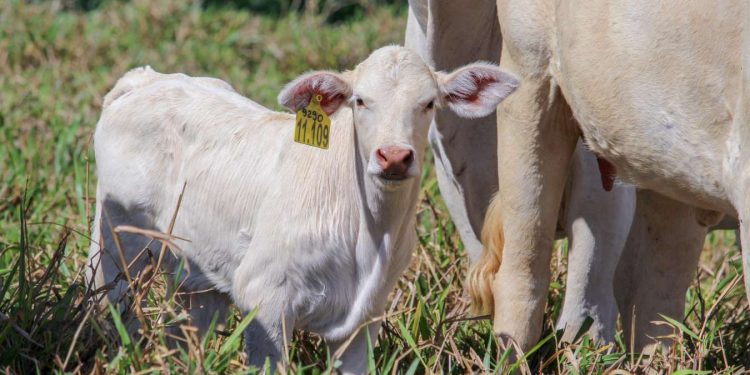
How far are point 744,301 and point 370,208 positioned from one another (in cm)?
237

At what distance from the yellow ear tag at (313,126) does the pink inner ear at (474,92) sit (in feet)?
1.36

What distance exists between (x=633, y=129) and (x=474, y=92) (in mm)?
532

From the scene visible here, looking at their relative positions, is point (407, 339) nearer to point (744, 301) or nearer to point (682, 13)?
point (682, 13)

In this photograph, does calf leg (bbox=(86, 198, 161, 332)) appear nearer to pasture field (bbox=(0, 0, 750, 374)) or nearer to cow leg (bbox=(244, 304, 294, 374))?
pasture field (bbox=(0, 0, 750, 374))

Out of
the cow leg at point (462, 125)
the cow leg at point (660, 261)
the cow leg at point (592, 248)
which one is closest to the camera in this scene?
the cow leg at point (660, 261)

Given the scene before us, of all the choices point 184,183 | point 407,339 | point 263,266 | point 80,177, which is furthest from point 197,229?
point 80,177

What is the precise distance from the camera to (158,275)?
4.11 m

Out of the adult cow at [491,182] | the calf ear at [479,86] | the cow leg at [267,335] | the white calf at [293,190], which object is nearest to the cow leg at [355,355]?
the white calf at [293,190]

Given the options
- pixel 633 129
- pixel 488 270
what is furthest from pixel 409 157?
pixel 488 270

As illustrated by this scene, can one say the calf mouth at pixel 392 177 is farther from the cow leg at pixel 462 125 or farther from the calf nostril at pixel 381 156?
the cow leg at pixel 462 125

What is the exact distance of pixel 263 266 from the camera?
13.5 feet

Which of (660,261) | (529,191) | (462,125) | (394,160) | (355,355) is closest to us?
(394,160)

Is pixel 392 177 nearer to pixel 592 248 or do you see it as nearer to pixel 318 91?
pixel 318 91

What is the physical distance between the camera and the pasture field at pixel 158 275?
393 centimetres
